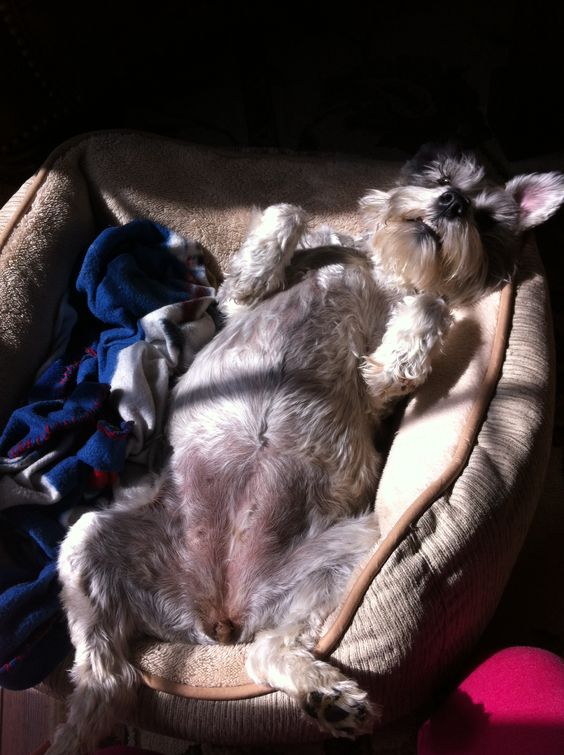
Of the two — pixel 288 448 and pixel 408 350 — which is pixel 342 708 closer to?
pixel 288 448

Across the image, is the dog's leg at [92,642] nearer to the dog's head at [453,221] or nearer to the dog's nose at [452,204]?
the dog's head at [453,221]

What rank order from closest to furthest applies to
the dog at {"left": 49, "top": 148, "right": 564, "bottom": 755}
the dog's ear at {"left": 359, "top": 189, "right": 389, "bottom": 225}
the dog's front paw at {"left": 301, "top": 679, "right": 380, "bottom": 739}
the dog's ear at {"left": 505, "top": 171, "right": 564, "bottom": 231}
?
1. the dog's front paw at {"left": 301, "top": 679, "right": 380, "bottom": 739}
2. the dog at {"left": 49, "top": 148, "right": 564, "bottom": 755}
3. the dog's ear at {"left": 505, "top": 171, "right": 564, "bottom": 231}
4. the dog's ear at {"left": 359, "top": 189, "right": 389, "bottom": 225}

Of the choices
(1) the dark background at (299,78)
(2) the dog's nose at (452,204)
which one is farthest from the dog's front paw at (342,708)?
(2) the dog's nose at (452,204)

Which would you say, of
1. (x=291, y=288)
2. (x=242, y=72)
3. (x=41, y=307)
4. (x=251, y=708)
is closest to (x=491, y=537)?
(x=251, y=708)

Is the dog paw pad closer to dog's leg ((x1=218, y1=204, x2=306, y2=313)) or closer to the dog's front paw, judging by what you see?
the dog's front paw

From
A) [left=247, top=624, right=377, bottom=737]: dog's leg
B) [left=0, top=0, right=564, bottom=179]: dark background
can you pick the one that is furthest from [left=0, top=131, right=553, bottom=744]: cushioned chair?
[left=0, top=0, right=564, bottom=179]: dark background

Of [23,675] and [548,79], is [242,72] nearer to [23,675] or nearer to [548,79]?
[548,79]

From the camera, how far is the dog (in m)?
1.62

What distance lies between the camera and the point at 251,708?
1.54 m

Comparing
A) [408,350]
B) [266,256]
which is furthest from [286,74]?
[408,350]

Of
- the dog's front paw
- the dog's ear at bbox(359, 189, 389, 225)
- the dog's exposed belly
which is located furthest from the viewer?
the dog's ear at bbox(359, 189, 389, 225)

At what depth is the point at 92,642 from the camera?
1624 millimetres

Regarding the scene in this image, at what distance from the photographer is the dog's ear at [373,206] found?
2104 millimetres

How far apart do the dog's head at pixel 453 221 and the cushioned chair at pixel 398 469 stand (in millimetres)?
117
